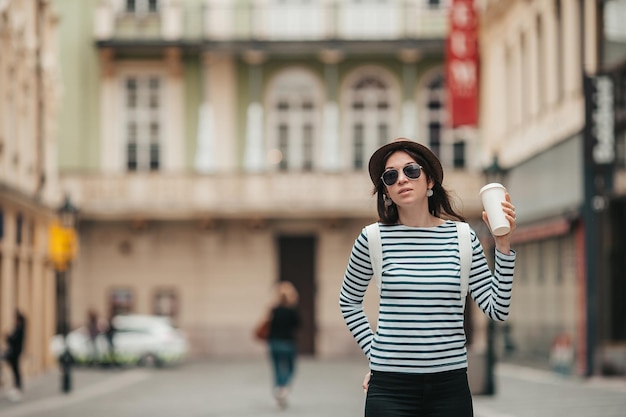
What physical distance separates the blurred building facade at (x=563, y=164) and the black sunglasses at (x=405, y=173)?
17.0 m

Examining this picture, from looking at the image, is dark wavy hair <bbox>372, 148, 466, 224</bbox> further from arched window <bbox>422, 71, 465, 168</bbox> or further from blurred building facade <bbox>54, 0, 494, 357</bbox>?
arched window <bbox>422, 71, 465, 168</bbox>

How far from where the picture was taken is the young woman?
5.32m

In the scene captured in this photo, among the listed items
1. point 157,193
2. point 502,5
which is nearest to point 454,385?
point 502,5

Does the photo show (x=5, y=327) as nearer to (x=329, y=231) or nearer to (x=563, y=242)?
(x=563, y=242)

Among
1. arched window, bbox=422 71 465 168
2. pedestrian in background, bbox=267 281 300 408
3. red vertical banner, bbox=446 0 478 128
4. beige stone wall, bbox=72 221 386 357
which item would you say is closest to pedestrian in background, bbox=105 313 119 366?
beige stone wall, bbox=72 221 386 357

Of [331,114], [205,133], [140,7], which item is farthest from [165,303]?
[140,7]

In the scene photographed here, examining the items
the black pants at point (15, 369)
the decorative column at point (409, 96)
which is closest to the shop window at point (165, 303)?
the decorative column at point (409, 96)

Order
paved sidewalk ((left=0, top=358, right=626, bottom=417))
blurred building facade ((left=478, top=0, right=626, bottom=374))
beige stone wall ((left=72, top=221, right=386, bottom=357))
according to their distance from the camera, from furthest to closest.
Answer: beige stone wall ((left=72, top=221, right=386, bottom=357))
blurred building facade ((left=478, top=0, right=626, bottom=374))
paved sidewalk ((left=0, top=358, right=626, bottom=417))

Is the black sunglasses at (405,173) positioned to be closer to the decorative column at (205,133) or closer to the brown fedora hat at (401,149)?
the brown fedora hat at (401,149)

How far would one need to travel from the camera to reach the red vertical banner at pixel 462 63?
38.8 meters

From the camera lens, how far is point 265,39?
4238cm

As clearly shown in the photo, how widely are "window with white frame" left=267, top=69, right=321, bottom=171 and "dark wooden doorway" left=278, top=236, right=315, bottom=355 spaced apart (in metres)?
2.41

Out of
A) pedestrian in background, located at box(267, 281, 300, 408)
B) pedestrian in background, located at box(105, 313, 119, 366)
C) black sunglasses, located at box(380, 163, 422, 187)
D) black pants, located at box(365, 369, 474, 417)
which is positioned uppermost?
black sunglasses, located at box(380, 163, 422, 187)

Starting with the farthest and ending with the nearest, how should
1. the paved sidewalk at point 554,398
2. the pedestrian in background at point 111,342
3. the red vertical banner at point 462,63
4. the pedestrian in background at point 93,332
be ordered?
the red vertical banner at point 462,63 → the pedestrian in background at point 111,342 → the pedestrian in background at point 93,332 → the paved sidewalk at point 554,398
